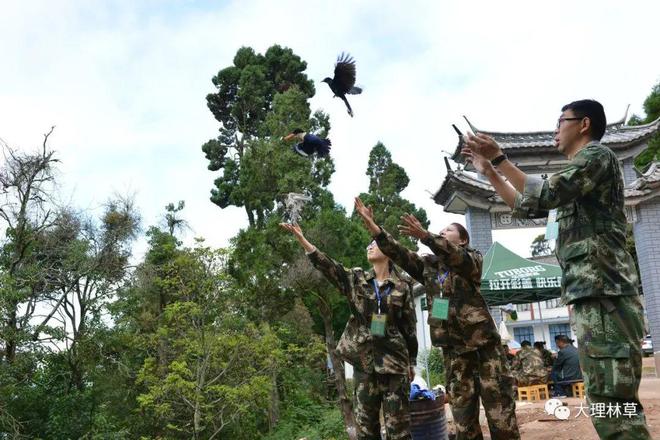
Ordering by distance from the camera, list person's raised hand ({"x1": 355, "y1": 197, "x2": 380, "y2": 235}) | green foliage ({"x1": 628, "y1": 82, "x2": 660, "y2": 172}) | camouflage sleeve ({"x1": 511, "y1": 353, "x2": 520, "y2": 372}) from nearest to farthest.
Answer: person's raised hand ({"x1": 355, "y1": 197, "x2": 380, "y2": 235}) → camouflage sleeve ({"x1": 511, "y1": 353, "x2": 520, "y2": 372}) → green foliage ({"x1": 628, "y1": 82, "x2": 660, "y2": 172})

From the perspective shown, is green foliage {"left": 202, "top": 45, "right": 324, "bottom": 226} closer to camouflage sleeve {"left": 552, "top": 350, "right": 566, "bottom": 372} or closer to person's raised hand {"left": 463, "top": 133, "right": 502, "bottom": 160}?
camouflage sleeve {"left": 552, "top": 350, "right": 566, "bottom": 372}

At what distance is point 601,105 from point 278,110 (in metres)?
12.9

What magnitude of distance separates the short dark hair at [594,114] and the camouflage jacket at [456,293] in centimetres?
100

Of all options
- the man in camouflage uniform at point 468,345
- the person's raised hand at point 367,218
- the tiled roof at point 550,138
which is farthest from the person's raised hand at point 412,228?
the tiled roof at point 550,138

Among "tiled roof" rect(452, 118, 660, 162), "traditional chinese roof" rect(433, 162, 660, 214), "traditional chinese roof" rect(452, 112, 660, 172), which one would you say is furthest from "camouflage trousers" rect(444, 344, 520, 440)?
"traditional chinese roof" rect(452, 112, 660, 172)

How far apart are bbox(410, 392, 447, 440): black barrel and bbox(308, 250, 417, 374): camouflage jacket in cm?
83

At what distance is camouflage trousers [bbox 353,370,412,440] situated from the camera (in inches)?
149

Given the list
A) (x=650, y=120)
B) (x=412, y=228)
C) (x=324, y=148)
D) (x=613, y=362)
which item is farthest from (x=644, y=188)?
(x=650, y=120)

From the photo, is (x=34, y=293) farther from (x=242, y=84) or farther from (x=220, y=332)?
(x=242, y=84)

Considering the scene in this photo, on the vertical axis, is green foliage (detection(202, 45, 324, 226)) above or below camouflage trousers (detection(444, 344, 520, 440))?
above

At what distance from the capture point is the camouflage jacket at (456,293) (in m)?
3.29

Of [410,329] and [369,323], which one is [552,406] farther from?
[369,323]

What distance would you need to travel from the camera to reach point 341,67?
15.0ft

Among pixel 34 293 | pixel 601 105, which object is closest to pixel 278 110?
pixel 34 293
